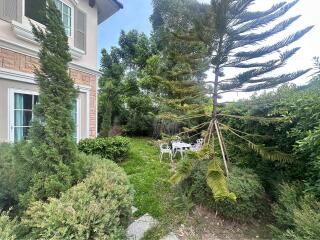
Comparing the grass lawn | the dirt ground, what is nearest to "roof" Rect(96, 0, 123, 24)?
the grass lawn

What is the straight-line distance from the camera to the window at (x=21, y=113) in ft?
19.1

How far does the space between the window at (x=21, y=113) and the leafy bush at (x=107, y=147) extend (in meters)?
1.96

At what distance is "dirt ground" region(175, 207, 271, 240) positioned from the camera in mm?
3480

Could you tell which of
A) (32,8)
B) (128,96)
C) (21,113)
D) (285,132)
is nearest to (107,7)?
(32,8)

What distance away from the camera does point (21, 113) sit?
596 cm

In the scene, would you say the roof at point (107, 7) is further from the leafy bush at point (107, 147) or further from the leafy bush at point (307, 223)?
the leafy bush at point (307, 223)

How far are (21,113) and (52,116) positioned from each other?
3727 millimetres

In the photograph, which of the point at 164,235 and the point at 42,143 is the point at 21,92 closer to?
the point at 42,143

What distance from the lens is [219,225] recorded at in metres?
3.80

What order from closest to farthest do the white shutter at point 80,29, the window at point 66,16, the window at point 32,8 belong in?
the window at point 32,8 < the window at point 66,16 < the white shutter at point 80,29

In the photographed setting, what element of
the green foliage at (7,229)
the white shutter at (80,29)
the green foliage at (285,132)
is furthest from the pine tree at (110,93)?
→ the green foliage at (7,229)

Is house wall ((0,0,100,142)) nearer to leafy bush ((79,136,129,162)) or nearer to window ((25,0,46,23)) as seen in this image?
window ((25,0,46,23))

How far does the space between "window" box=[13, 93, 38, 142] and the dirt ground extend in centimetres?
473

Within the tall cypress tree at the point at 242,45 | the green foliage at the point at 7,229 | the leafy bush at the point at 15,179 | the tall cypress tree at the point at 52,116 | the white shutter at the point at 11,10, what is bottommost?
the green foliage at the point at 7,229
